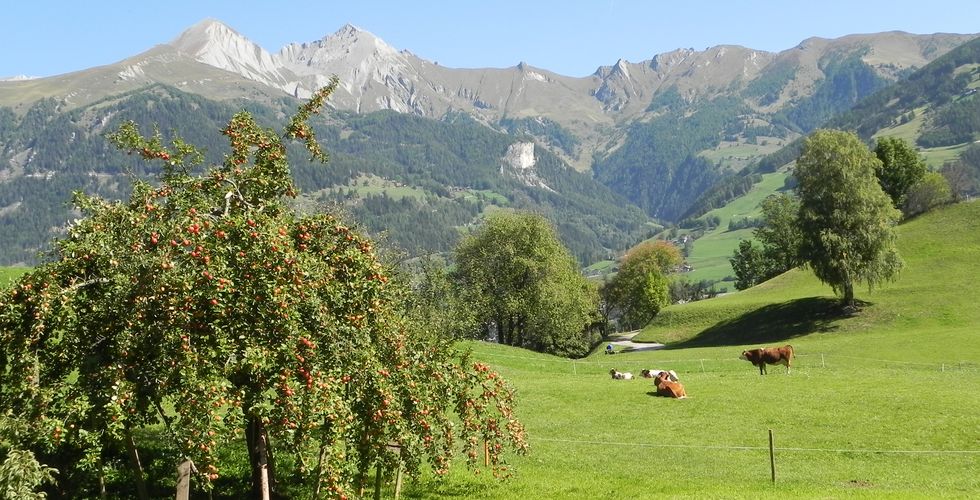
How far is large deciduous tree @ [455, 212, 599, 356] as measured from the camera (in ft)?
302

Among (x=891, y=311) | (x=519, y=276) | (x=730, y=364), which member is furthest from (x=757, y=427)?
(x=519, y=276)

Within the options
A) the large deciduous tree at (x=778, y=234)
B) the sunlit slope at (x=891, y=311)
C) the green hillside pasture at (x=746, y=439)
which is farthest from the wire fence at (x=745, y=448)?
the large deciduous tree at (x=778, y=234)

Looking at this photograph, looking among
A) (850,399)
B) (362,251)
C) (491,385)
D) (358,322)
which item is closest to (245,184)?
(362,251)

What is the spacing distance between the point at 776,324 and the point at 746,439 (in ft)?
183

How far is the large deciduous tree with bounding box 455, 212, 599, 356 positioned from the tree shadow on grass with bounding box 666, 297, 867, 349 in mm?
16069

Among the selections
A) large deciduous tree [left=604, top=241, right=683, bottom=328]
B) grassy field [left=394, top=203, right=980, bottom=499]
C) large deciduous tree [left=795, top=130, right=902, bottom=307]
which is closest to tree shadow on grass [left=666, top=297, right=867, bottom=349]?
large deciduous tree [left=795, top=130, right=902, bottom=307]

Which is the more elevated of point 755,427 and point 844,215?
point 844,215

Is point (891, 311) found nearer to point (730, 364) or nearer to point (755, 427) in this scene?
point (730, 364)

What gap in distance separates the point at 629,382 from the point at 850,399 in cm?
1426

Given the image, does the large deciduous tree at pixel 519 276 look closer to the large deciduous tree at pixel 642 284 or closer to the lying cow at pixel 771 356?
the lying cow at pixel 771 356

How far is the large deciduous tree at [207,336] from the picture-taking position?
12.1 metres

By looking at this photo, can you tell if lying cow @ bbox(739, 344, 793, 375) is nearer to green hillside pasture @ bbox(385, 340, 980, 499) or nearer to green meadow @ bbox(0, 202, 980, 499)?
green meadow @ bbox(0, 202, 980, 499)

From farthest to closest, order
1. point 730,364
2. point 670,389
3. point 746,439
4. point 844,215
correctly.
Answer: point 844,215 < point 730,364 < point 670,389 < point 746,439

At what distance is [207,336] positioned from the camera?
12.6 m
